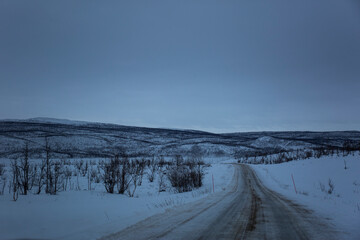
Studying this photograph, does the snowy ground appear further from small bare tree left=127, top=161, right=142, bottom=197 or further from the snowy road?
small bare tree left=127, top=161, right=142, bottom=197

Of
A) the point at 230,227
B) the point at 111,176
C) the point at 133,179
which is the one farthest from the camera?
the point at 133,179

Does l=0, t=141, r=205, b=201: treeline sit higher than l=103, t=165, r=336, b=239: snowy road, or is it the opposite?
l=103, t=165, r=336, b=239: snowy road

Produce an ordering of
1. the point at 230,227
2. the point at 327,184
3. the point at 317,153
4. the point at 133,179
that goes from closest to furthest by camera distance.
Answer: the point at 230,227 → the point at 327,184 → the point at 133,179 → the point at 317,153

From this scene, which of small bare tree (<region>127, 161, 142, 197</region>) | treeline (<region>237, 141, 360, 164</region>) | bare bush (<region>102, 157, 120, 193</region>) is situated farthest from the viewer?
treeline (<region>237, 141, 360, 164</region>)

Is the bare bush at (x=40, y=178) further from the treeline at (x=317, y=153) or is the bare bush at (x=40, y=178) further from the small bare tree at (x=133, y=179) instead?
the treeline at (x=317, y=153)

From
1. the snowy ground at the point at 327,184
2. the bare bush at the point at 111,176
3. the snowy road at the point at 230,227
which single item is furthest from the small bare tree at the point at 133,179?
the snowy ground at the point at 327,184

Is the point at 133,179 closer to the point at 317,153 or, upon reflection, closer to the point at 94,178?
the point at 94,178

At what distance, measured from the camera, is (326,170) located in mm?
24359

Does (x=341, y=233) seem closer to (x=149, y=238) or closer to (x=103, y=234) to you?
(x=149, y=238)

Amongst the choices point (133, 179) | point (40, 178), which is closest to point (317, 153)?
point (133, 179)

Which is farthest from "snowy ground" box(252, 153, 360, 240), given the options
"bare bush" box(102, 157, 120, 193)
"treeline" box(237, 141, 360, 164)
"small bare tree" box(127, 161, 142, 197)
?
"bare bush" box(102, 157, 120, 193)

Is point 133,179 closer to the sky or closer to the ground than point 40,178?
closer to the ground

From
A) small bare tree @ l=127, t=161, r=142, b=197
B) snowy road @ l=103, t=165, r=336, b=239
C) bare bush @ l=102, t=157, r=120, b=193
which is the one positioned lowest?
small bare tree @ l=127, t=161, r=142, b=197

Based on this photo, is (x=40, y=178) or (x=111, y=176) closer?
(x=40, y=178)
